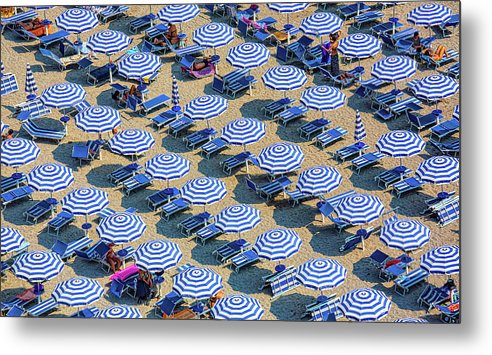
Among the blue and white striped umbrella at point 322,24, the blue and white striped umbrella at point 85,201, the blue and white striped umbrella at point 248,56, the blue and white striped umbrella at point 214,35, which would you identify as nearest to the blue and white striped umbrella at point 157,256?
the blue and white striped umbrella at point 85,201

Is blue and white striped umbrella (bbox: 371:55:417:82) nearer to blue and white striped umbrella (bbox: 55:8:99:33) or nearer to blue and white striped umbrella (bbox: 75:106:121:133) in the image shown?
blue and white striped umbrella (bbox: 75:106:121:133)

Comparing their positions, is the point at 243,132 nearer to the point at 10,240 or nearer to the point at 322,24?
the point at 322,24

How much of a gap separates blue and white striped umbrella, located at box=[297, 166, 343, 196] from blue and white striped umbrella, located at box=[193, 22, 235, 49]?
7562mm

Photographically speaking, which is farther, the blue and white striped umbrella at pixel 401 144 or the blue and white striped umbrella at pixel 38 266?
the blue and white striped umbrella at pixel 401 144

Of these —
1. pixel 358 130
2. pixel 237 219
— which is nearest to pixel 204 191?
pixel 237 219

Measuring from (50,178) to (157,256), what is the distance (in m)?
5.32

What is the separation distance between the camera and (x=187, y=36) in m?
68.4

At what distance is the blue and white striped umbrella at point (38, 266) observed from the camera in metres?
58.6

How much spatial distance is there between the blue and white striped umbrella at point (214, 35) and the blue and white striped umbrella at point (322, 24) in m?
2.84

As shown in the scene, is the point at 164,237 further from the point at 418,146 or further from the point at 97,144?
the point at 418,146

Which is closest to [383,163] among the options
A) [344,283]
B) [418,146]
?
[418,146]

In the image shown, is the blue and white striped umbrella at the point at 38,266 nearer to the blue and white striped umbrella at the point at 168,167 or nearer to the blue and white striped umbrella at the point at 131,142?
the blue and white striped umbrella at the point at 168,167

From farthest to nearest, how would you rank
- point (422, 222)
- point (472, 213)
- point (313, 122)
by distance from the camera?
point (313, 122) → point (422, 222) → point (472, 213)

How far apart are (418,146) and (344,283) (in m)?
6.39
